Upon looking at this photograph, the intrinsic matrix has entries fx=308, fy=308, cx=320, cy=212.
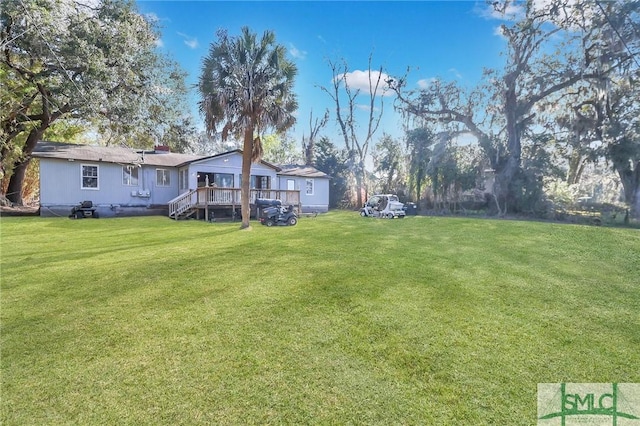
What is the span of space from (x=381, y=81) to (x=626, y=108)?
17.9m

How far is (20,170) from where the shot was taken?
16.6 m

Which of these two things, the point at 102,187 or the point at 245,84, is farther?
the point at 102,187

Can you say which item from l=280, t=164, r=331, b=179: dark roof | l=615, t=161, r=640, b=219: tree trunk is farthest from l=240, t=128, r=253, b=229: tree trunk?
l=615, t=161, r=640, b=219: tree trunk

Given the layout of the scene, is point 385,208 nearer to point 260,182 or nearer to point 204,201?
point 260,182

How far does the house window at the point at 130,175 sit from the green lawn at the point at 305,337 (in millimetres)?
11003

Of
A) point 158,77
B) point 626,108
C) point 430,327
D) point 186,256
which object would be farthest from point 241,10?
point 626,108

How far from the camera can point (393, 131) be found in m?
27.4

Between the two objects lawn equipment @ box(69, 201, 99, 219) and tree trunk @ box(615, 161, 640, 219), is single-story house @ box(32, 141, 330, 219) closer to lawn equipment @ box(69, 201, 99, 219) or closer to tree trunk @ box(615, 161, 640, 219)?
lawn equipment @ box(69, 201, 99, 219)

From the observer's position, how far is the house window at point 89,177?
1496cm

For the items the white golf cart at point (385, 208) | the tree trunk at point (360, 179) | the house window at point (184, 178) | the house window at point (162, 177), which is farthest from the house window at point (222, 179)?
the tree trunk at point (360, 179)

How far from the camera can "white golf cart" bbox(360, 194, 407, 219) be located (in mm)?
16094
